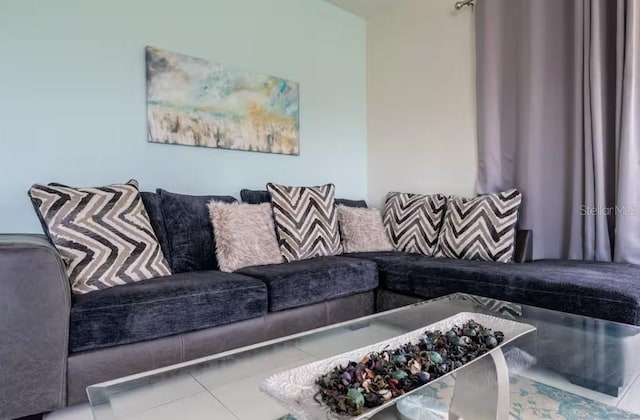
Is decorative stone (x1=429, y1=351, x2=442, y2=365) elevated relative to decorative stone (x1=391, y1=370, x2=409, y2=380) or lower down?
elevated

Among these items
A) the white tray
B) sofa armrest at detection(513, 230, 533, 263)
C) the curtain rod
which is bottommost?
the white tray

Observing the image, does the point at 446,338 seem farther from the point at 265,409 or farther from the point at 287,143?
the point at 287,143

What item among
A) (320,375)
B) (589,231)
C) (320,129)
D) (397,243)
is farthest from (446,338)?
(320,129)

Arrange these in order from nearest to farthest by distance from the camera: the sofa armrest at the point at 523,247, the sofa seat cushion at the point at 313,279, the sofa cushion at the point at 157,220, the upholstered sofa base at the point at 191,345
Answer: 1. the upholstered sofa base at the point at 191,345
2. the sofa seat cushion at the point at 313,279
3. the sofa cushion at the point at 157,220
4. the sofa armrest at the point at 523,247

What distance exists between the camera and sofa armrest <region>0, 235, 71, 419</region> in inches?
50.5

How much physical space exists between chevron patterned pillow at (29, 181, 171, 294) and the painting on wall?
2.14 ft

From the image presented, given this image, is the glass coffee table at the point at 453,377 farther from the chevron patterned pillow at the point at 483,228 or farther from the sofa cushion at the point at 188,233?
the sofa cushion at the point at 188,233

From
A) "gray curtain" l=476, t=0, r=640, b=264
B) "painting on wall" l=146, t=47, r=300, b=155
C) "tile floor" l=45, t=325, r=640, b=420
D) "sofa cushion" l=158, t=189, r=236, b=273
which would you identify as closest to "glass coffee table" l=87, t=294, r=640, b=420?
"tile floor" l=45, t=325, r=640, b=420

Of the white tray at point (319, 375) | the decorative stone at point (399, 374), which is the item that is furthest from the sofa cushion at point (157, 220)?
the decorative stone at point (399, 374)

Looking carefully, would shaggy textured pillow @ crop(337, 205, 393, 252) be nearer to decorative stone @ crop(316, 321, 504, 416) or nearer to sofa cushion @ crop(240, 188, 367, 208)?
sofa cushion @ crop(240, 188, 367, 208)

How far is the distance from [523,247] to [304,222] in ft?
4.45

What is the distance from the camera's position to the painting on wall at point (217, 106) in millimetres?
2385

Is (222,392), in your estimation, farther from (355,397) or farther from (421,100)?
(421,100)

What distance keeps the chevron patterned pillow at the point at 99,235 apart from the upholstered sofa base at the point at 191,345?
1.05ft
